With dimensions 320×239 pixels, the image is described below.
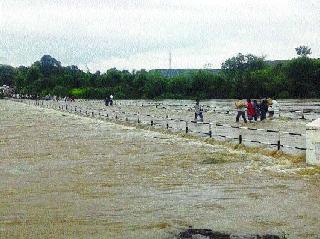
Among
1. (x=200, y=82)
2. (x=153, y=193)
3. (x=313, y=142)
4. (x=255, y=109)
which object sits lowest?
(x=153, y=193)

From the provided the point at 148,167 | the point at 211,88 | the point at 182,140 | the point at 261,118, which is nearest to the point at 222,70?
the point at 211,88

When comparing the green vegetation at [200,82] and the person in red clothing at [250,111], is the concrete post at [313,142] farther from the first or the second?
the green vegetation at [200,82]

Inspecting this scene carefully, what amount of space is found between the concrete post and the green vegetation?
77.1 meters

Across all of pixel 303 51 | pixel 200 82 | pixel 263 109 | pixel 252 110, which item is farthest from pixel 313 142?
pixel 303 51

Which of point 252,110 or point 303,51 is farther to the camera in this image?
point 303,51

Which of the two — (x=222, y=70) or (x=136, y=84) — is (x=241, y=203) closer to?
(x=136, y=84)

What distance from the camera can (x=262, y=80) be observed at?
3684 inches

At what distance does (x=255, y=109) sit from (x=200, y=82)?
71.9 metres

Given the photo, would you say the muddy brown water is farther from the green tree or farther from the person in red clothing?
the green tree

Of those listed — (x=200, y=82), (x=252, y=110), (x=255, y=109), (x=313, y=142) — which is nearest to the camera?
(x=313, y=142)

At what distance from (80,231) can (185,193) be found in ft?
11.7

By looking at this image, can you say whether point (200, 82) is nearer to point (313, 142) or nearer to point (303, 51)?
point (303, 51)

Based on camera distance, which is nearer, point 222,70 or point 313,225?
point 313,225

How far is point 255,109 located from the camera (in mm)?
30828
